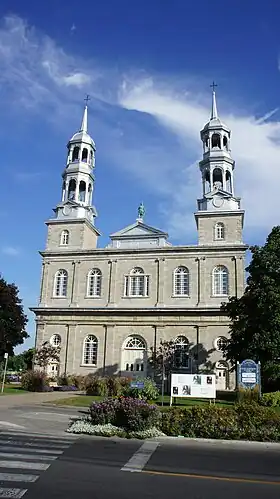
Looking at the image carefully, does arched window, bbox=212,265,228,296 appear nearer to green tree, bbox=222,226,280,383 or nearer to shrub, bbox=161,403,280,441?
green tree, bbox=222,226,280,383

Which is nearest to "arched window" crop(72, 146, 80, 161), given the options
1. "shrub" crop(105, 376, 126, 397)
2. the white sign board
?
"shrub" crop(105, 376, 126, 397)

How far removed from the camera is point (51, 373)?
41344mm

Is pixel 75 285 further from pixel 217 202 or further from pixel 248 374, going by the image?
pixel 248 374

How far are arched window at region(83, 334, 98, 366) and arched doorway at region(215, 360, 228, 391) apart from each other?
11.1m

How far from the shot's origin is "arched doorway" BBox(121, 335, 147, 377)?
39594mm

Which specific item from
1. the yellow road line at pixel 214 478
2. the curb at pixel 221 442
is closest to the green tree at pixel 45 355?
the curb at pixel 221 442

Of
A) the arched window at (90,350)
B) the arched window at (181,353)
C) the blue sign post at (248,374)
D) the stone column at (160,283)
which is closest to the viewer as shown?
the blue sign post at (248,374)

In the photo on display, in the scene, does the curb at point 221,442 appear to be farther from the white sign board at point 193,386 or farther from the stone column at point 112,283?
the stone column at point 112,283

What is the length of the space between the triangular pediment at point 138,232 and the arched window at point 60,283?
6.11 m

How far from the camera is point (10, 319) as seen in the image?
39562 mm

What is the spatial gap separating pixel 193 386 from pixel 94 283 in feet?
80.3

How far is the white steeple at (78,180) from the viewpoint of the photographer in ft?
151

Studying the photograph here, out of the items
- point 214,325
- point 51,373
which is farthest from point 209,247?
point 51,373

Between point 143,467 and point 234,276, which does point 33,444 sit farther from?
point 234,276
